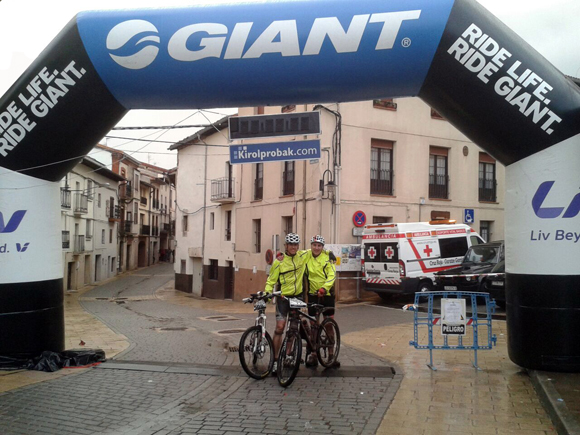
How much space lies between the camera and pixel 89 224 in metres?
38.6

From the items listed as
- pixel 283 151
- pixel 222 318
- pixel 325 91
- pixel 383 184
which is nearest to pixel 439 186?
pixel 383 184

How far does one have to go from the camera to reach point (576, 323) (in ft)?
20.4

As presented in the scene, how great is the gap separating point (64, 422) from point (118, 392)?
105 cm

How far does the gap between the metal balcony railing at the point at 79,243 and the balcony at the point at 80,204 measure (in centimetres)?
173

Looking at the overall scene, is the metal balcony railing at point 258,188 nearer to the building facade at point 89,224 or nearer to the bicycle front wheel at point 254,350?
the building facade at point 89,224

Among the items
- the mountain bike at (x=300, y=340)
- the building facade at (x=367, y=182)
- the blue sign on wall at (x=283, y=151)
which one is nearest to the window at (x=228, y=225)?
the building facade at (x=367, y=182)

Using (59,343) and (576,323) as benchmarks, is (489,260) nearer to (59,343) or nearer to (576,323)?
(576,323)

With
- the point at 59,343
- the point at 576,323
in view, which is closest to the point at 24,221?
the point at 59,343

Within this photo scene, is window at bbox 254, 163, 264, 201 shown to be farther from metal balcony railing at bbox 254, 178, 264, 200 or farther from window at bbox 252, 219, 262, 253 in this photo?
window at bbox 252, 219, 262, 253

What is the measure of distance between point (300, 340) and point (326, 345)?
2.77ft

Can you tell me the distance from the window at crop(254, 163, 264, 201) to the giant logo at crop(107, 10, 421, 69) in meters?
16.7

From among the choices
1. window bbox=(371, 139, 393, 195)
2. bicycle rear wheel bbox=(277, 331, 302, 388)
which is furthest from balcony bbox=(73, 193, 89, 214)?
bicycle rear wheel bbox=(277, 331, 302, 388)

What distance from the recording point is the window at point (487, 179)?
22.1 m

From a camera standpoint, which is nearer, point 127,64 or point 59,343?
point 127,64
